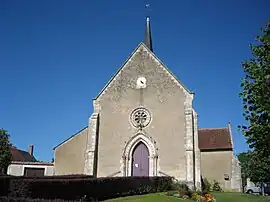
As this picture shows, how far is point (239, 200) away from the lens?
58.6 ft

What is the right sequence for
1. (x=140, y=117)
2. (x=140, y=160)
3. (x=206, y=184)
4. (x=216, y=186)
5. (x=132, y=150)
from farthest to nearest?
(x=206, y=184) < (x=216, y=186) < (x=140, y=117) < (x=132, y=150) < (x=140, y=160)

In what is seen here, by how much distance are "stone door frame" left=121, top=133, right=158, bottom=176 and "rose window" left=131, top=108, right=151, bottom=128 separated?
88 cm

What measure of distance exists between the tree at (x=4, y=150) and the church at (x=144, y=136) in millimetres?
5146

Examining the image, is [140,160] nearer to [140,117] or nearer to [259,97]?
[140,117]

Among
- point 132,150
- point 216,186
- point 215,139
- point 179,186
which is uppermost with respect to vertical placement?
point 215,139

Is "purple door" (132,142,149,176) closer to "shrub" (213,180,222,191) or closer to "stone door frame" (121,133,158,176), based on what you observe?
"stone door frame" (121,133,158,176)

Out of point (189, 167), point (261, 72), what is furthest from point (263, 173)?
point (261, 72)

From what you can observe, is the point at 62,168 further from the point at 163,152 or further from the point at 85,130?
the point at 163,152

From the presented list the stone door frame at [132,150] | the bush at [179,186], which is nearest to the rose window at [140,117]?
the stone door frame at [132,150]

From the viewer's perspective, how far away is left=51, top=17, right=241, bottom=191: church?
22.8 metres

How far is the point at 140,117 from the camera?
24.5m

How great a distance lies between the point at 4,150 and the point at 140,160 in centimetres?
1276

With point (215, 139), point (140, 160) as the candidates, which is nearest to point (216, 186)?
point (215, 139)

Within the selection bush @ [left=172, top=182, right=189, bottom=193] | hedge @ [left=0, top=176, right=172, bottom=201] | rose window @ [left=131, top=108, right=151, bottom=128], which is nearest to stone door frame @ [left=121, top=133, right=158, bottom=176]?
rose window @ [left=131, top=108, right=151, bottom=128]
